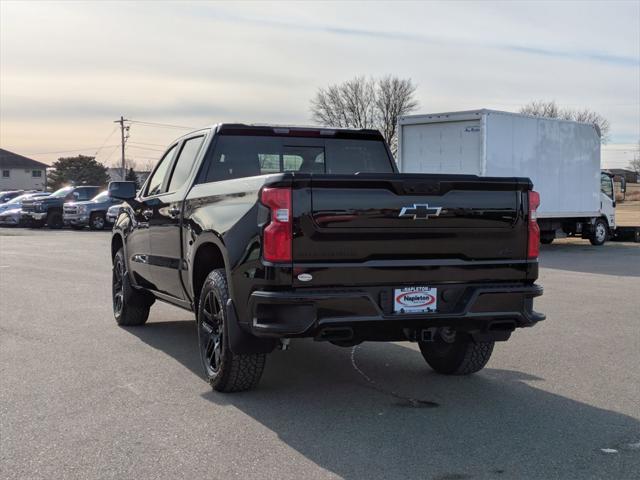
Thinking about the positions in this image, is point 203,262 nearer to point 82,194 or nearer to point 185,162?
point 185,162

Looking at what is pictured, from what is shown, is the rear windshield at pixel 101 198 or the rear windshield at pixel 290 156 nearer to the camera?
the rear windshield at pixel 290 156

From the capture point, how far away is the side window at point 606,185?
77.7 ft

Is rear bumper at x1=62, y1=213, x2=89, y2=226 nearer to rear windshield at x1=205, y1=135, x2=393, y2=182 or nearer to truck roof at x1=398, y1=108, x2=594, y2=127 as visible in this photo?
truck roof at x1=398, y1=108, x2=594, y2=127

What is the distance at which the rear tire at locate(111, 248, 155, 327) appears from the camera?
8469mm

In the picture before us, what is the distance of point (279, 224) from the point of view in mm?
A: 4797

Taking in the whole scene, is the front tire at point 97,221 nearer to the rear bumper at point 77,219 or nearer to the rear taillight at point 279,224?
the rear bumper at point 77,219

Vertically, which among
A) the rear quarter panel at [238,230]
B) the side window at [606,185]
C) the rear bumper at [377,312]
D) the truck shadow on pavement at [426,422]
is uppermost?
the side window at [606,185]

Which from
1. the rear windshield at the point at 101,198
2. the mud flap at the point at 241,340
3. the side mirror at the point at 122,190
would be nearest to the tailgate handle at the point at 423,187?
the mud flap at the point at 241,340

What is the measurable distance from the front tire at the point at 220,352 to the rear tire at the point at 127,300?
2741 mm

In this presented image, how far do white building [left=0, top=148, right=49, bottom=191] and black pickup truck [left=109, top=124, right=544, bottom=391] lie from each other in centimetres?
11266

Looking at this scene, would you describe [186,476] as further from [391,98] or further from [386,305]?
[391,98]

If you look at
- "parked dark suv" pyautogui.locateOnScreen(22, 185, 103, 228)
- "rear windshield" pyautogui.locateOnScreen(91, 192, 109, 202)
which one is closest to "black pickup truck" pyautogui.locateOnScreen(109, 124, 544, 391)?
"rear windshield" pyautogui.locateOnScreen(91, 192, 109, 202)

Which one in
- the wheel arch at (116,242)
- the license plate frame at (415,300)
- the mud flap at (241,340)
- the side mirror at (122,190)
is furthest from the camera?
the wheel arch at (116,242)

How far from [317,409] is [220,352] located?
0.85 meters
